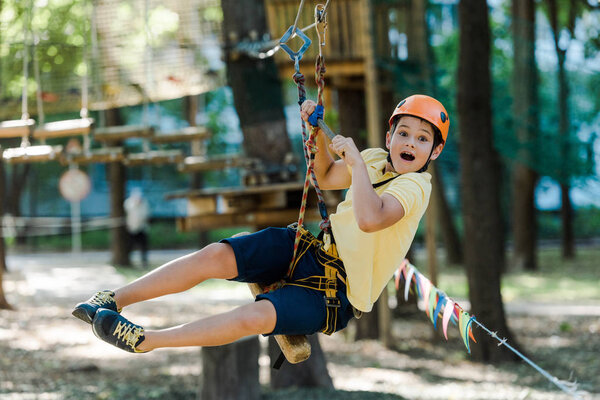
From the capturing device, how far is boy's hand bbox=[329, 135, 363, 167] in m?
2.96

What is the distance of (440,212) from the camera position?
1593cm

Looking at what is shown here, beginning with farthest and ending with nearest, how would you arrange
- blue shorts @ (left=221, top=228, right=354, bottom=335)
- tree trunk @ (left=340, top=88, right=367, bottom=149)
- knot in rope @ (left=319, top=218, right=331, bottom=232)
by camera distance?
tree trunk @ (left=340, top=88, right=367, bottom=149) < knot in rope @ (left=319, top=218, right=331, bottom=232) < blue shorts @ (left=221, top=228, right=354, bottom=335)

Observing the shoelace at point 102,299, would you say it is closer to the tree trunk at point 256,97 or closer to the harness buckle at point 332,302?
the harness buckle at point 332,302

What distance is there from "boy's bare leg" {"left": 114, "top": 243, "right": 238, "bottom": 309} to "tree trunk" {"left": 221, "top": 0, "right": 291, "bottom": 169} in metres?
3.61

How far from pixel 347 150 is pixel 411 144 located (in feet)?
1.28

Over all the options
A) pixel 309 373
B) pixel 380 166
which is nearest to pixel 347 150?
pixel 380 166

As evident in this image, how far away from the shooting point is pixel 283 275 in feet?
11.3

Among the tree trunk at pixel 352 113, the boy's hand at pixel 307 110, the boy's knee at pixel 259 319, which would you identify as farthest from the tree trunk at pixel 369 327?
the boy's knee at pixel 259 319

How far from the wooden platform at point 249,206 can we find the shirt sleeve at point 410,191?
2948 millimetres

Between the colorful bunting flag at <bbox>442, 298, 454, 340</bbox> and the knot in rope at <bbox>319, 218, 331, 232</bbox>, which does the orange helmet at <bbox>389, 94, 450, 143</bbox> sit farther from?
the colorful bunting flag at <bbox>442, 298, 454, 340</bbox>

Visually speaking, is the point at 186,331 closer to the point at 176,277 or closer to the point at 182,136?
the point at 176,277

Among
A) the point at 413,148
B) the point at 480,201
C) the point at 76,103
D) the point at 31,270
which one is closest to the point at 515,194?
the point at 480,201

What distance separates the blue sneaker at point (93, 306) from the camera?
2996 mm

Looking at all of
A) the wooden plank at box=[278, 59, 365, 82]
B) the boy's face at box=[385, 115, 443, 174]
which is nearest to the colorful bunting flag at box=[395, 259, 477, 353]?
the boy's face at box=[385, 115, 443, 174]
